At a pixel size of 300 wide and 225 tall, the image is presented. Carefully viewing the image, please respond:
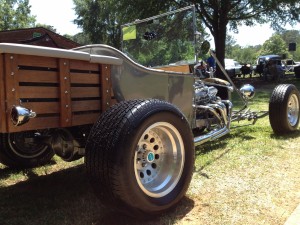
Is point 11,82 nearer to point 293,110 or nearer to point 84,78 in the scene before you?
point 84,78

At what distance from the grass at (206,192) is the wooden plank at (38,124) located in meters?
0.78

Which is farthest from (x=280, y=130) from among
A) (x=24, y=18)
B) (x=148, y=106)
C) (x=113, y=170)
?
(x=24, y=18)

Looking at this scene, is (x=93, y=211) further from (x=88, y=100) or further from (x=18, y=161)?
(x=18, y=161)

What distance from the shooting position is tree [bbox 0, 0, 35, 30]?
39.4 metres

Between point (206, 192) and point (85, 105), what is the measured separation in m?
1.38

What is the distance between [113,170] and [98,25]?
38.8m

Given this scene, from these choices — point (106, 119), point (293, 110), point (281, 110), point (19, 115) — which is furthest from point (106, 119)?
point (293, 110)

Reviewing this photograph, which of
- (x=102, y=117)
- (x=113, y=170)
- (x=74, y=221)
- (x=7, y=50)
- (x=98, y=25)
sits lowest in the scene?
(x=74, y=221)

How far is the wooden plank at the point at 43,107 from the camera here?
8.81ft

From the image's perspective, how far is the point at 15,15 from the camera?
42.2m

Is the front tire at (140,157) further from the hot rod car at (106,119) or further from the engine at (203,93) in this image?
the engine at (203,93)

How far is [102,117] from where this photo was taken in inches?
112

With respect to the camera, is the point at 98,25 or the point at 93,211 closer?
the point at 93,211

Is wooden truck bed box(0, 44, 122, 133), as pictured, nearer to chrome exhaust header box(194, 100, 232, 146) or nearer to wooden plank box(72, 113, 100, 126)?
wooden plank box(72, 113, 100, 126)
